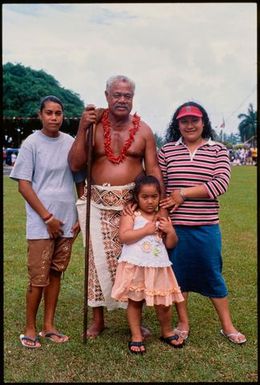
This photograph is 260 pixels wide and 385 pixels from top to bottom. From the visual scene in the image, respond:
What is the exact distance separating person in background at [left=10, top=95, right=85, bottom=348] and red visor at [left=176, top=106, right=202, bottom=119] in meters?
0.91

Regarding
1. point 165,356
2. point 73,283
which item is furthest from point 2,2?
point 73,283

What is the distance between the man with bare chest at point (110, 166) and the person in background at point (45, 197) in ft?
0.46

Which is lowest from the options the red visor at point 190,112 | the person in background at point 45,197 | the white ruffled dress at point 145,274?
the white ruffled dress at point 145,274

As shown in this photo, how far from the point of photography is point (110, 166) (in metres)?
4.46

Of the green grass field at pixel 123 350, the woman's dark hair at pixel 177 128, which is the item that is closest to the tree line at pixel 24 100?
the green grass field at pixel 123 350

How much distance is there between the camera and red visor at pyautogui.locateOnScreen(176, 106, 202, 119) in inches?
170

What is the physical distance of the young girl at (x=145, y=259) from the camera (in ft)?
13.8

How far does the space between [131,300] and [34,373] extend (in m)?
0.91

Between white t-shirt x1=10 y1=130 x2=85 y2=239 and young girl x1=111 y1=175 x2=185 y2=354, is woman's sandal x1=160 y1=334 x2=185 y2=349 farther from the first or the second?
white t-shirt x1=10 y1=130 x2=85 y2=239

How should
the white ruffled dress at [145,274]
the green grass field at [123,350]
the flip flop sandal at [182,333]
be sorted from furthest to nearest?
the flip flop sandal at [182,333]
the white ruffled dress at [145,274]
the green grass field at [123,350]

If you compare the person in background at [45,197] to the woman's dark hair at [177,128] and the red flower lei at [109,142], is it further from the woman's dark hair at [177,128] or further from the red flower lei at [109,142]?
the woman's dark hair at [177,128]

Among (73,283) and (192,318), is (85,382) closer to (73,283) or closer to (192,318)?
(192,318)

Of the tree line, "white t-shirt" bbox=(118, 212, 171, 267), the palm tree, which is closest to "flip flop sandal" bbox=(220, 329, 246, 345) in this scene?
"white t-shirt" bbox=(118, 212, 171, 267)

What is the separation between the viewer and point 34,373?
390 cm
